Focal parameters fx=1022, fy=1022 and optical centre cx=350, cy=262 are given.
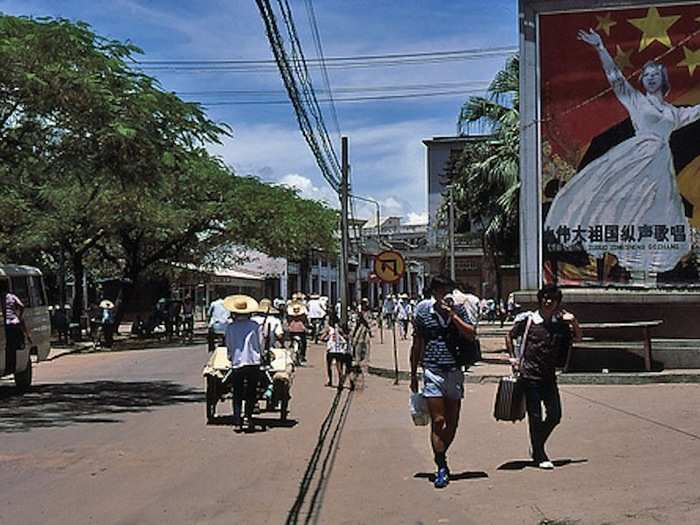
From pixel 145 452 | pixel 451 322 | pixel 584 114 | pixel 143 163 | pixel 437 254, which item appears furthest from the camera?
pixel 437 254

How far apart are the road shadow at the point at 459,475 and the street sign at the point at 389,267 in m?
11.9

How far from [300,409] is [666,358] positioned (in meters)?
7.94

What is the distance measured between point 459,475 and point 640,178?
12.5 metres

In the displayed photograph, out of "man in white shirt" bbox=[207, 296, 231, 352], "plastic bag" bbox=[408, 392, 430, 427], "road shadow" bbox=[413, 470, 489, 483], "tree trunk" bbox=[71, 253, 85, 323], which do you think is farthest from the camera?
"tree trunk" bbox=[71, 253, 85, 323]

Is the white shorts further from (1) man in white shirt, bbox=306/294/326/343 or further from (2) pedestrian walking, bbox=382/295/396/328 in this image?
(2) pedestrian walking, bbox=382/295/396/328

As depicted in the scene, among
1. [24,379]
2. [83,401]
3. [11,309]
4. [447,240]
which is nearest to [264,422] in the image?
[83,401]

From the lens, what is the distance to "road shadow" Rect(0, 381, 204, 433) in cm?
1405

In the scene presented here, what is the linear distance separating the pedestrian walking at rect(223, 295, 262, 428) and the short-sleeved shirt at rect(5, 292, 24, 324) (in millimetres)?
5318

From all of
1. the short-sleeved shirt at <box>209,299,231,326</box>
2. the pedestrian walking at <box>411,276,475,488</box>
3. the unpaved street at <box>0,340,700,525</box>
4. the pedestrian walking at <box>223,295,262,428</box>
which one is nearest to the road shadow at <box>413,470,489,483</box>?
the unpaved street at <box>0,340,700,525</box>

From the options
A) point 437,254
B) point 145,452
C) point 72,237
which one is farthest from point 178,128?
point 437,254

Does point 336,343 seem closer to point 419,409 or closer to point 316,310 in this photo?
point 419,409

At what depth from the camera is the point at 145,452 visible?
11.0 m

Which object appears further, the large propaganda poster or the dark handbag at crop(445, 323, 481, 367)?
the large propaganda poster

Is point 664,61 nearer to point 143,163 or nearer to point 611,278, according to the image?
point 611,278
